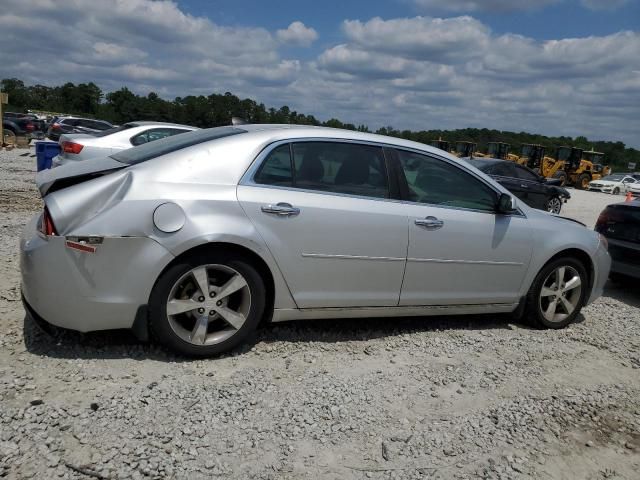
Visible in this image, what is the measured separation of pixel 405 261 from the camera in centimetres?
425

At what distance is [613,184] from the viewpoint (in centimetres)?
3152

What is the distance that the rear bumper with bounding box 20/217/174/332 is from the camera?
10.9 ft

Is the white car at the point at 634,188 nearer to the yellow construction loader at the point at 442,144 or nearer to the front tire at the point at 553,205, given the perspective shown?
the yellow construction loader at the point at 442,144

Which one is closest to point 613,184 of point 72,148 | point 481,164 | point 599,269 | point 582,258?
point 481,164

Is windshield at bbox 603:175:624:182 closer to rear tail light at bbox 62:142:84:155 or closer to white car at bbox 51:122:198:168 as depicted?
white car at bbox 51:122:198:168

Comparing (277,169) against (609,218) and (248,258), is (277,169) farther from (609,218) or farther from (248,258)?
(609,218)

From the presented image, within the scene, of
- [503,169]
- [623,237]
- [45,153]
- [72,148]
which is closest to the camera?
[623,237]

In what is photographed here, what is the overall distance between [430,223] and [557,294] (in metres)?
1.68

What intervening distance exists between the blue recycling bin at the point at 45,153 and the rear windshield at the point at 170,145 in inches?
273

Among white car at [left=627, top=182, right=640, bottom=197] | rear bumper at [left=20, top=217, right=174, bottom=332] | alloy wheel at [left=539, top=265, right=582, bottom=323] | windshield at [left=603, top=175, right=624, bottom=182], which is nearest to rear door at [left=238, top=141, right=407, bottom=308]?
rear bumper at [left=20, top=217, right=174, bottom=332]

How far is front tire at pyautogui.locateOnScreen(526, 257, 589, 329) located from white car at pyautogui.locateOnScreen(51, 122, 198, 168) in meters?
6.17

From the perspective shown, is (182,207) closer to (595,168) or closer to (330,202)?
(330,202)

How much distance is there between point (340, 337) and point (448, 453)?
158 centimetres

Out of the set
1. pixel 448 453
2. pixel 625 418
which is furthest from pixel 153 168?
pixel 625 418
